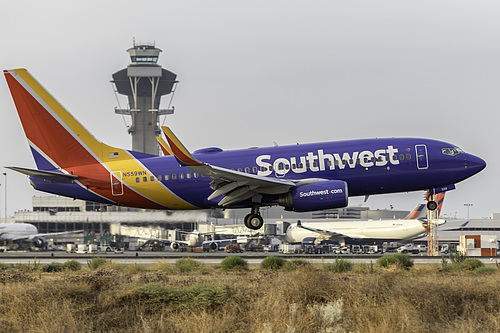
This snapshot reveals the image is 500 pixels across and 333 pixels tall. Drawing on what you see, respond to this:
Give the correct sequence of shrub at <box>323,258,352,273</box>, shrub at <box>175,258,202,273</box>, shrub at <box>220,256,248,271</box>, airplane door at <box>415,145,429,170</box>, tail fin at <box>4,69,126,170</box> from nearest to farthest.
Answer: shrub at <box>323,258,352,273</box>
shrub at <box>175,258,202,273</box>
shrub at <box>220,256,248,271</box>
airplane door at <box>415,145,429,170</box>
tail fin at <box>4,69,126,170</box>

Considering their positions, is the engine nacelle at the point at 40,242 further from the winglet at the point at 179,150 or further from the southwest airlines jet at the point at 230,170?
the winglet at the point at 179,150

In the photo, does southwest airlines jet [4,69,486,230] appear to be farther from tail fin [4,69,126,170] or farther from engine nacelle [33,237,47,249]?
engine nacelle [33,237,47,249]

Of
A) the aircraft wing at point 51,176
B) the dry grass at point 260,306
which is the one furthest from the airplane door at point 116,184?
the dry grass at point 260,306

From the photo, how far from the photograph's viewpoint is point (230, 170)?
3472cm

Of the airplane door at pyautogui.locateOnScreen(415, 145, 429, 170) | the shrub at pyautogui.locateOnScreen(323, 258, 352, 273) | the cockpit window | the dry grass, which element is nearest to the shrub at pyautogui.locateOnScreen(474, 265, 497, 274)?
the shrub at pyautogui.locateOnScreen(323, 258, 352, 273)

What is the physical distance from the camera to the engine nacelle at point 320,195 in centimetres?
3494

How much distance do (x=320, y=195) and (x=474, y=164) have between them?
889 cm

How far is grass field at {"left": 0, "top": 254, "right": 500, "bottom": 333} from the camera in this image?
59.9ft

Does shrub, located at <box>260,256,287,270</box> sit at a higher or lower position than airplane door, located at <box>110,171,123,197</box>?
lower

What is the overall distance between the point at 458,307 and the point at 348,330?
4.49 metres

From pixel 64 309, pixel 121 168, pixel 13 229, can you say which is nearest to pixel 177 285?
pixel 64 309

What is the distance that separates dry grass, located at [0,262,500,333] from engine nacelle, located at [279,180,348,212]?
38.8 feet

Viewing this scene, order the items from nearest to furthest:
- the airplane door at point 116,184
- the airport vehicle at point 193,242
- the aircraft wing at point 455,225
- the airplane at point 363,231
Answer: the airplane door at point 116,184 < the airport vehicle at point 193,242 < the airplane at point 363,231 < the aircraft wing at point 455,225

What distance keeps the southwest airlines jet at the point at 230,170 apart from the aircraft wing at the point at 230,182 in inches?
2.1
